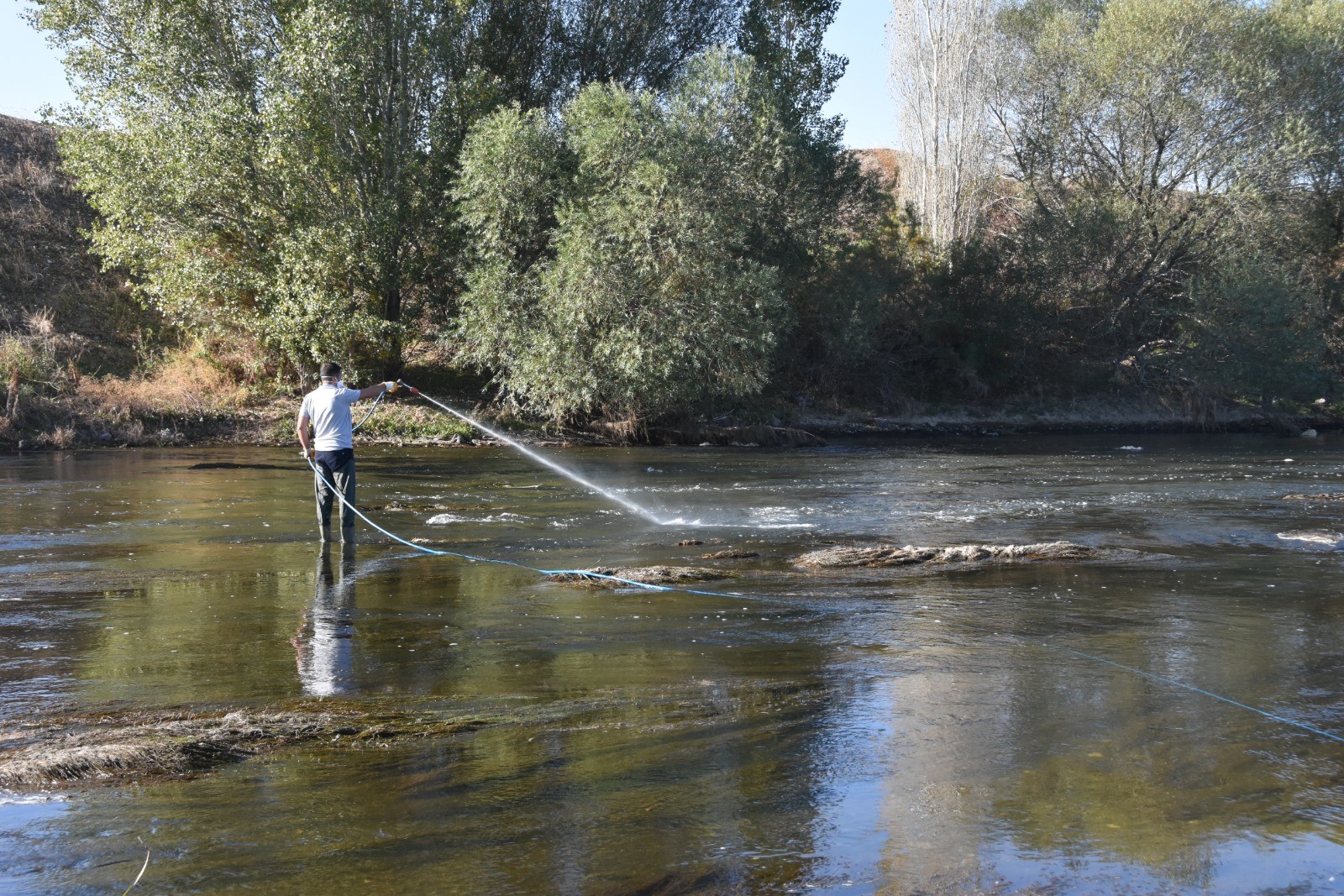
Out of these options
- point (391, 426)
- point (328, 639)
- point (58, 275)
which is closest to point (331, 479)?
point (328, 639)

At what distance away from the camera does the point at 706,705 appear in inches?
265

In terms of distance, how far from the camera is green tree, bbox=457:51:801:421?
3073cm

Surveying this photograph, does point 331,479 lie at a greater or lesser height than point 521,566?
greater

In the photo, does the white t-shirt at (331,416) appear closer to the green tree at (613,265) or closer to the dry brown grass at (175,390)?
the green tree at (613,265)

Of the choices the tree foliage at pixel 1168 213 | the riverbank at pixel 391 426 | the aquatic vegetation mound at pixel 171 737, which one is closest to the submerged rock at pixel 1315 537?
the aquatic vegetation mound at pixel 171 737

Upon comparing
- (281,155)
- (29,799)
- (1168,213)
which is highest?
(1168,213)

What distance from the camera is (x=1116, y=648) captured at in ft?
27.4

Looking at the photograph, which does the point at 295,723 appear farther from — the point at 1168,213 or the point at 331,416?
the point at 1168,213

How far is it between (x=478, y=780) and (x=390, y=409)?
2919 centimetres

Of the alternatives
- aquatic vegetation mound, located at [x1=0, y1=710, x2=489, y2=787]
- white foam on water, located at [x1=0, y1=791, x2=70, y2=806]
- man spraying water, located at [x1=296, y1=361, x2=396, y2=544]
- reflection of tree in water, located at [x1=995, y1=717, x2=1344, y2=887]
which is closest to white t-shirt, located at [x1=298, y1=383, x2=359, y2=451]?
man spraying water, located at [x1=296, y1=361, x2=396, y2=544]

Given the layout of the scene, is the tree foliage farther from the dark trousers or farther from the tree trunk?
the dark trousers

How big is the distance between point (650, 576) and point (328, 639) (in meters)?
3.62

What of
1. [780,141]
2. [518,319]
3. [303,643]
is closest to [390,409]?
[518,319]

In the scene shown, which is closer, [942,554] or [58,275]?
[942,554]
